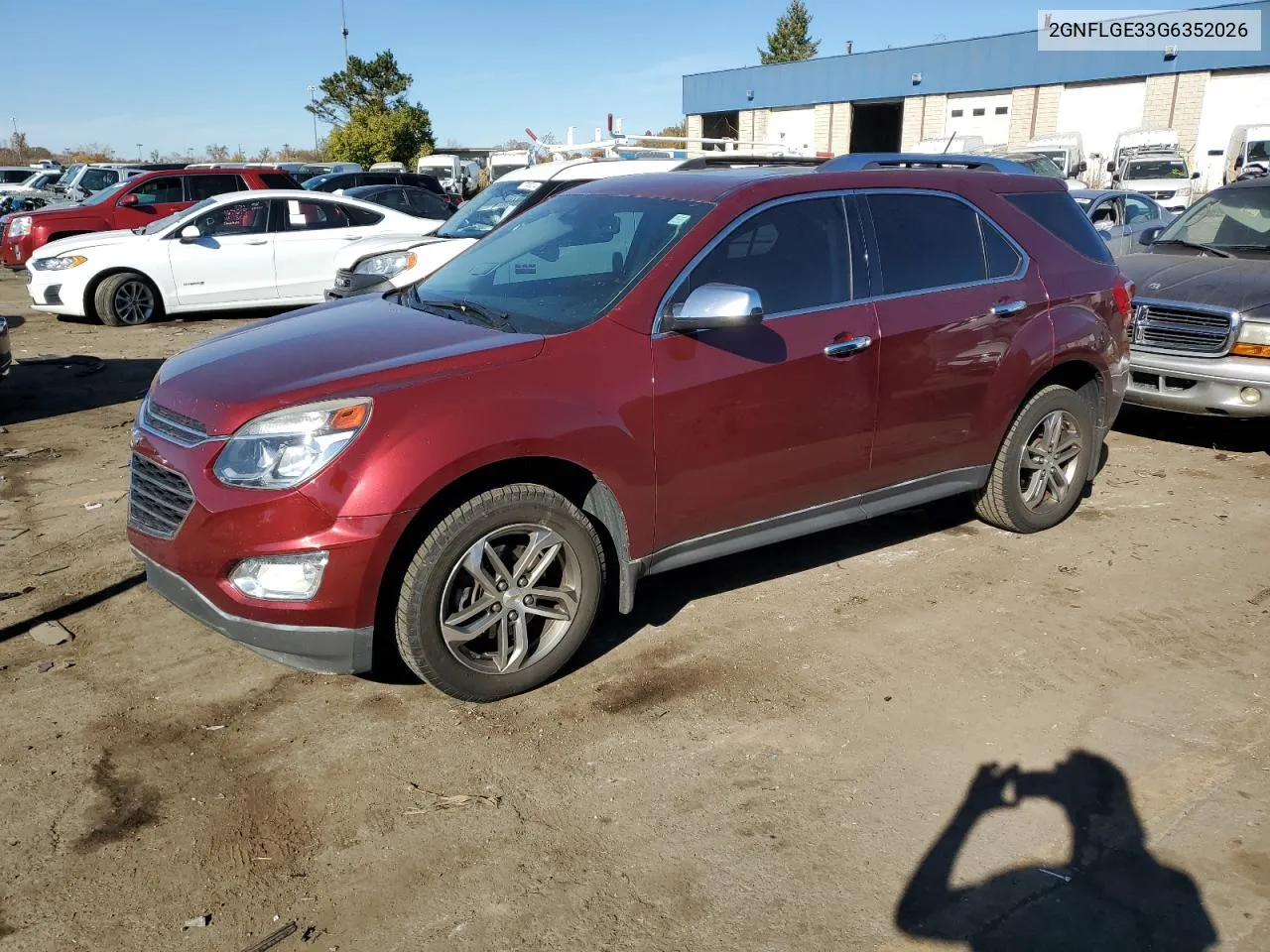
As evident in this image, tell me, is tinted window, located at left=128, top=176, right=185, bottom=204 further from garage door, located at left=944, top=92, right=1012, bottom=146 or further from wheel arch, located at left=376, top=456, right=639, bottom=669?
garage door, located at left=944, top=92, right=1012, bottom=146

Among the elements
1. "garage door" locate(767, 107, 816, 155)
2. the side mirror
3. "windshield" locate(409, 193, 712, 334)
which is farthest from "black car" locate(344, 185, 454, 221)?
"garage door" locate(767, 107, 816, 155)

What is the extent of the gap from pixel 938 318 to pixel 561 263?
172cm

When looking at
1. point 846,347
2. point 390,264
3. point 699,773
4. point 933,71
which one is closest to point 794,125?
point 933,71

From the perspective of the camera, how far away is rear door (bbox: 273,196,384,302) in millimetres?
12930

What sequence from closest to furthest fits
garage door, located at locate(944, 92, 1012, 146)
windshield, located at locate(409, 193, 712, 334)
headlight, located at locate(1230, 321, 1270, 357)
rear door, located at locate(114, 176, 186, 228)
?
windshield, located at locate(409, 193, 712, 334)
headlight, located at locate(1230, 321, 1270, 357)
rear door, located at locate(114, 176, 186, 228)
garage door, located at locate(944, 92, 1012, 146)

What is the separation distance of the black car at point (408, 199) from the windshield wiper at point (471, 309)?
11245mm

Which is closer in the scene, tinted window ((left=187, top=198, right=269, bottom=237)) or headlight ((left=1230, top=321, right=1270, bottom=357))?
headlight ((left=1230, top=321, right=1270, bottom=357))

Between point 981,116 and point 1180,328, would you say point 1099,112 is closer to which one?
point 981,116

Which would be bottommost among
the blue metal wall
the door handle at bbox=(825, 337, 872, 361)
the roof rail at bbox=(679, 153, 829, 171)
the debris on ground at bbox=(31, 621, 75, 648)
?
the debris on ground at bbox=(31, 621, 75, 648)

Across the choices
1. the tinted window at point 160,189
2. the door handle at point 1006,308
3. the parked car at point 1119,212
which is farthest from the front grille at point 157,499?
the tinted window at point 160,189

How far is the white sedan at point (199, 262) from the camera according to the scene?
41.0 ft

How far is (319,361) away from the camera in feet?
12.2

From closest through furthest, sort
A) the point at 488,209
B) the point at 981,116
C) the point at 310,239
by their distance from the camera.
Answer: the point at 488,209 → the point at 310,239 → the point at 981,116

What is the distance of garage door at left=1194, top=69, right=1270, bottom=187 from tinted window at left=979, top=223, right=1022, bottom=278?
31.9m
